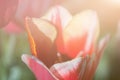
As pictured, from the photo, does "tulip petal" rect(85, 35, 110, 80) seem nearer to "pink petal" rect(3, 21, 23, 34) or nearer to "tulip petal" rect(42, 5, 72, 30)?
"tulip petal" rect(42, 5, 72, 30)

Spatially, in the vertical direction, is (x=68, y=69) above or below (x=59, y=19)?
below

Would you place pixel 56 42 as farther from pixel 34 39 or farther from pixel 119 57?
pixel 119 57

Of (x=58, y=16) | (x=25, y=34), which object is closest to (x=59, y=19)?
(x=58, y=16)

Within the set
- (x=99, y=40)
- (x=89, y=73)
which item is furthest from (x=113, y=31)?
(x=89, y=73)

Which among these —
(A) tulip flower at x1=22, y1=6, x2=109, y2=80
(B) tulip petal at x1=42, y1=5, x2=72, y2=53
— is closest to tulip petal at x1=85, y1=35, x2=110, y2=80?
(A) tulip flower at x1=22, y1=6, x2=109, y2=80

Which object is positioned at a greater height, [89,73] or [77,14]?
[77,14]

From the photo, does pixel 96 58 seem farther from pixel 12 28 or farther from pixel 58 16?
pixel 12 28
